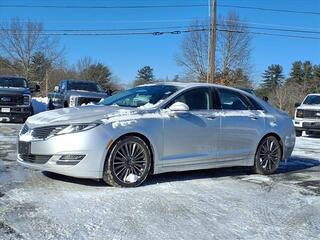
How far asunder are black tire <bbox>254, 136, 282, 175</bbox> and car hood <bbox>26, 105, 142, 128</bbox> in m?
2.58

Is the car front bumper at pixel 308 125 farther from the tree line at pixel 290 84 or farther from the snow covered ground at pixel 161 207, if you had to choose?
the tree line at pixel 290 84

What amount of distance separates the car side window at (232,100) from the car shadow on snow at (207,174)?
43.4 inches

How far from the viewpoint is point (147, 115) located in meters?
7.07

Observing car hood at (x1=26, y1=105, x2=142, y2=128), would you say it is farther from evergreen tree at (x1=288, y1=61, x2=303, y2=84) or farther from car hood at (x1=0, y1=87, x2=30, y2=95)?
evergreen tree at (x1=288, y1=61, x2=303, y2=84)

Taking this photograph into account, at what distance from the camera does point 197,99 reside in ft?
25.9

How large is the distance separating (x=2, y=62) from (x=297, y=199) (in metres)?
51.4

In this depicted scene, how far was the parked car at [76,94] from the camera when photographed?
18125 mm

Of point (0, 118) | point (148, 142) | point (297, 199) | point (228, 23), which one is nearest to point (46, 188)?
point (148, 142)

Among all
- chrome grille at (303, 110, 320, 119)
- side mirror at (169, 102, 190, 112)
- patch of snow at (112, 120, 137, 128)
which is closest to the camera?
patch of snow at (112, 120, 137, 128)

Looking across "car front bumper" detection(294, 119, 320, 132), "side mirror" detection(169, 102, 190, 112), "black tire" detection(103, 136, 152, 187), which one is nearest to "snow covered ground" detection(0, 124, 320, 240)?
"black tire" detection(103, 136, 152, 187)

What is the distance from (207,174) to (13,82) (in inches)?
511

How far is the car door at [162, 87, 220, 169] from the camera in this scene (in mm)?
7266

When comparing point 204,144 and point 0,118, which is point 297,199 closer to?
point 204,144

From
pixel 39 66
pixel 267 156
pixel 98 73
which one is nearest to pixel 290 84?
pixel 98 73
